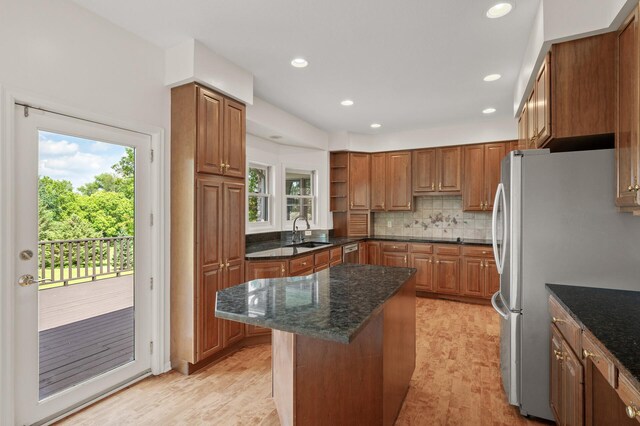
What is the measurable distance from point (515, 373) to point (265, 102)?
11.7 feet

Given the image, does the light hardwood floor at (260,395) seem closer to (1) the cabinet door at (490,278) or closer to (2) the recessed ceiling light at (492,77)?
(1) the cabinet door at (490,278)

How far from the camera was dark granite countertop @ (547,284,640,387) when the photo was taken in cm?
115

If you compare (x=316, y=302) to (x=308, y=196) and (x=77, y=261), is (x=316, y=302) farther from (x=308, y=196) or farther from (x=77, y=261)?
(x=308, y=196)

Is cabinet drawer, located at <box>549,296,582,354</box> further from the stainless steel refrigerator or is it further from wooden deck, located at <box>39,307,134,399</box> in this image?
wooden deck, located at <box>39,307,134,399</box>

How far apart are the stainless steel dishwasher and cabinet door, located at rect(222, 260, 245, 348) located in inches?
79.1

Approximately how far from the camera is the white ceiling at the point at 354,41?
2.18 m

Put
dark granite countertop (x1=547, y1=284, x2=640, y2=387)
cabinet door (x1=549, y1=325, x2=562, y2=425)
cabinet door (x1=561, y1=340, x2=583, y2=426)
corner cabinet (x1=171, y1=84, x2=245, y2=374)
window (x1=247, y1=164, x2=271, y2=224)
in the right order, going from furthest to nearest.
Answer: window (x1=247, y1=164, x2=271, y2=224) → corner cabinet (x1=171, y1=84, x2=245, y2=374) → cabinet door (x1=549, y1=325, x2=562, y2=425) → cabinet door (x1=561, y1=340, x2=583, y2=426) → dark granite countertop (x1=547, y1=284, x2=640, y2=387)

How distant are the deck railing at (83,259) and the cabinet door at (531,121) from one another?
10.7ft

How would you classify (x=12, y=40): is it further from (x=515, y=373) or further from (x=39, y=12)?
(x=515, y=373)

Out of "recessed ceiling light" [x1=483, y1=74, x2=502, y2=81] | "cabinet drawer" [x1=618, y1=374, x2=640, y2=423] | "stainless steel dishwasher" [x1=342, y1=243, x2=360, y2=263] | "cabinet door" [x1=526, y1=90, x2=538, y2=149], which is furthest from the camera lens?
A: "stainless steel dishwasher" [x1=342, y1=243, x2=360, y2=263]

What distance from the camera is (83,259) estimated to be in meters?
2.24

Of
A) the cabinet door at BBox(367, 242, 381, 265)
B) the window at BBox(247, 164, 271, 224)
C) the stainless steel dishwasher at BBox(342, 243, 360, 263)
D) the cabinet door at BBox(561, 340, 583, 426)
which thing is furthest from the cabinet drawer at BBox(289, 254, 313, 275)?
the cabinet door at BBox(561, 340, 583, 426)

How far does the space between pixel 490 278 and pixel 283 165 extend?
136 inches

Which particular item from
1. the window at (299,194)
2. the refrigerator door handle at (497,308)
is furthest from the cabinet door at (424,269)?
the refrigerator door handle at (497,308)
